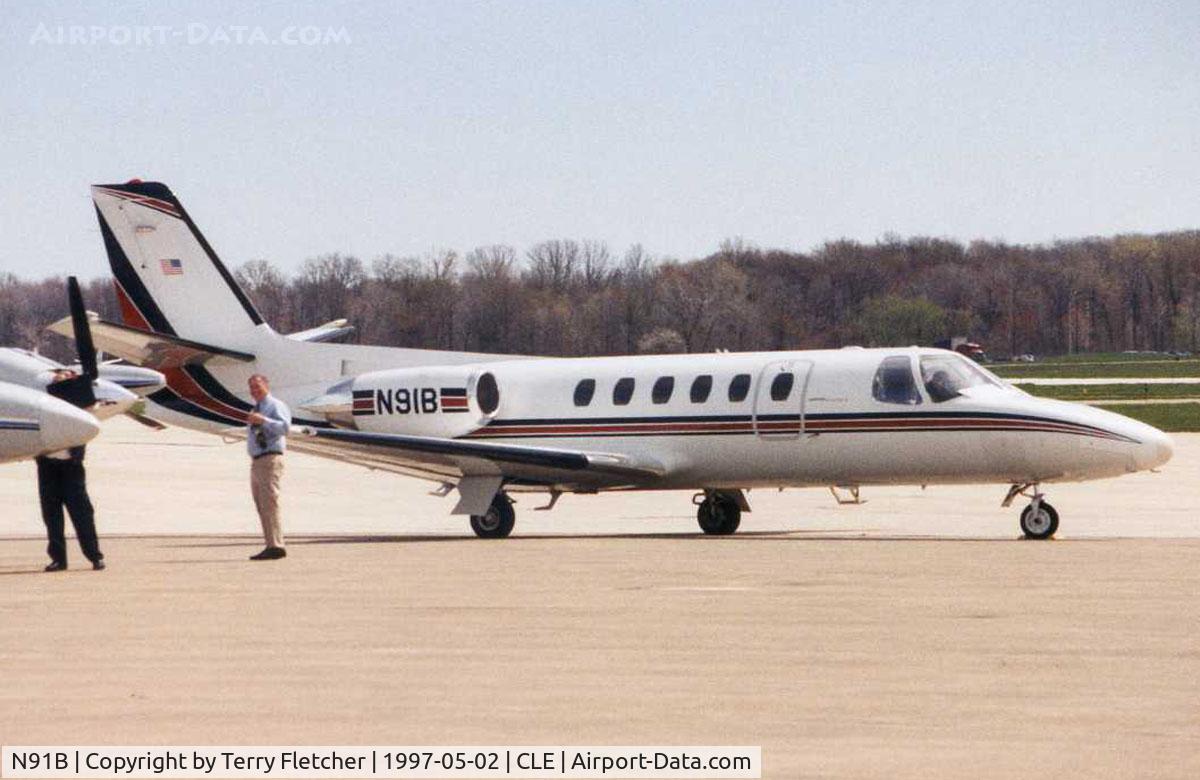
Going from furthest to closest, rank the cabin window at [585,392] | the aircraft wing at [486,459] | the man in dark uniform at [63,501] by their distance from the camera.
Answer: the cabin window at [585,392], the aircraft wing at [486,459], the man in dark uniform at [63,501]

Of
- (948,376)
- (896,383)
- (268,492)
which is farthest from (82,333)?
(948,376)

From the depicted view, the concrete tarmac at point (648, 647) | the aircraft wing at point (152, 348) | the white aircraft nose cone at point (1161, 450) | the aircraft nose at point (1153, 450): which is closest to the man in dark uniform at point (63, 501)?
the concrete tarmac at point (648, 647)

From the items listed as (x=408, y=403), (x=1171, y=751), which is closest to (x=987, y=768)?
(x=1171, y=751)

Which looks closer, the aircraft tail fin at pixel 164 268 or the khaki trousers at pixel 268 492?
the khaki trousers at pixel 268 492

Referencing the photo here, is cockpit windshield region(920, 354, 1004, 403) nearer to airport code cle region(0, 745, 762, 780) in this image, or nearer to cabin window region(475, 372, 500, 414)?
cabin window region(475, 372, 500, 414)

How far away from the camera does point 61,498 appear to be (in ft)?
67.4

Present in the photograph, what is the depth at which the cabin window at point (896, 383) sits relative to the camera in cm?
2488

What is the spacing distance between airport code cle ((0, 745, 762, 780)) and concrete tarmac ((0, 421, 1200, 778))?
247mm

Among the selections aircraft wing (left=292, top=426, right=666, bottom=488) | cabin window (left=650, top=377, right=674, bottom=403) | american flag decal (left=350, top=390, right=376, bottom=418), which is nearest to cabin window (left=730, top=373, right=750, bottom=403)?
cabin window (left=650, top=377, right=674, bottom=403)

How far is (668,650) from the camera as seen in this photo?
494 inches

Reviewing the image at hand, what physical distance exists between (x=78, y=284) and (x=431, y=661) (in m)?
11.5

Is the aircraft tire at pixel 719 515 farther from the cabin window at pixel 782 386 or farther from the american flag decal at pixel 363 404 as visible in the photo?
the american flag decal at pixel 363 404

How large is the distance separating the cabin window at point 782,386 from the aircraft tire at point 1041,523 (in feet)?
11.6

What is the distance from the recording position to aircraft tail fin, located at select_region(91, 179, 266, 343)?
29.7 m
